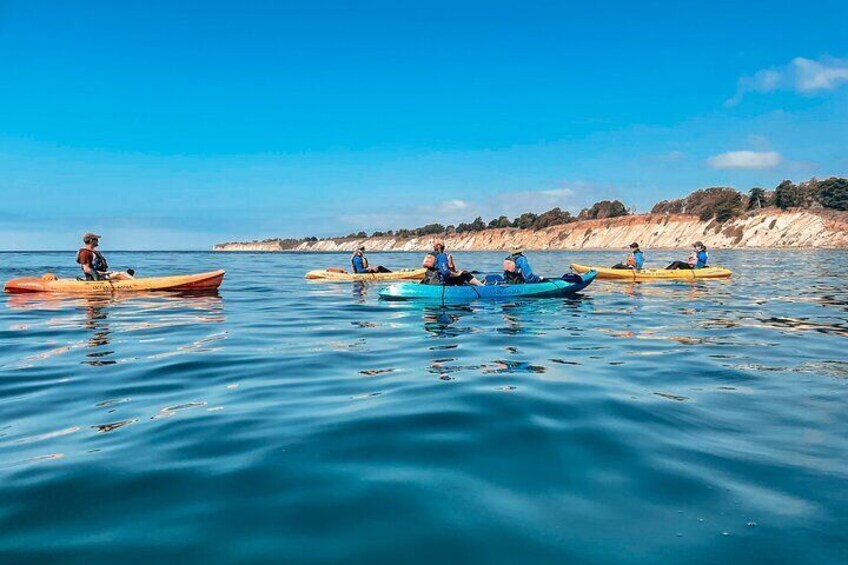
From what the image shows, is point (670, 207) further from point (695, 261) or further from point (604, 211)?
point (695, 261)

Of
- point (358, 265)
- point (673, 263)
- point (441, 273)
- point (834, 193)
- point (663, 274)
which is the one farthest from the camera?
point (834, 193)

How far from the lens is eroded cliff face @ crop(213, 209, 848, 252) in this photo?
87500mm

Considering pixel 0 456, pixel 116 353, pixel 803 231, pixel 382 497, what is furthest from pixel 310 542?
pixel 803 231

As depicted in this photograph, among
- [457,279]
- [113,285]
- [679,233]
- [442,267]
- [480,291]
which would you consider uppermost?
[679,233]

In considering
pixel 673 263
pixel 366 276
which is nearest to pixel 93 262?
pixel 366 276

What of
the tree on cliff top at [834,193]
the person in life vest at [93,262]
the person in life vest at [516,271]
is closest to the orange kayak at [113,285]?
the person in life vest at [93,262]

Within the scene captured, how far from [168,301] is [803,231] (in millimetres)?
99613

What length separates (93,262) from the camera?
19.5 m

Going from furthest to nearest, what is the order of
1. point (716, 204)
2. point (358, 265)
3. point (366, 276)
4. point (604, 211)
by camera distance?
point (604, 211), point (716, 204), point (358, 265), point (366, 276)

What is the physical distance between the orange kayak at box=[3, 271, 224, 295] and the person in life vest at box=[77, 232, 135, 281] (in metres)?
0.29

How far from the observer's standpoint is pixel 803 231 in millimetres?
88562

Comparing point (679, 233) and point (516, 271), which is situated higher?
point (679, 233)

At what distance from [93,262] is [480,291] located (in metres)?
13.8

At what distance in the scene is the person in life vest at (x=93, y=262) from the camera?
60.2 ft
